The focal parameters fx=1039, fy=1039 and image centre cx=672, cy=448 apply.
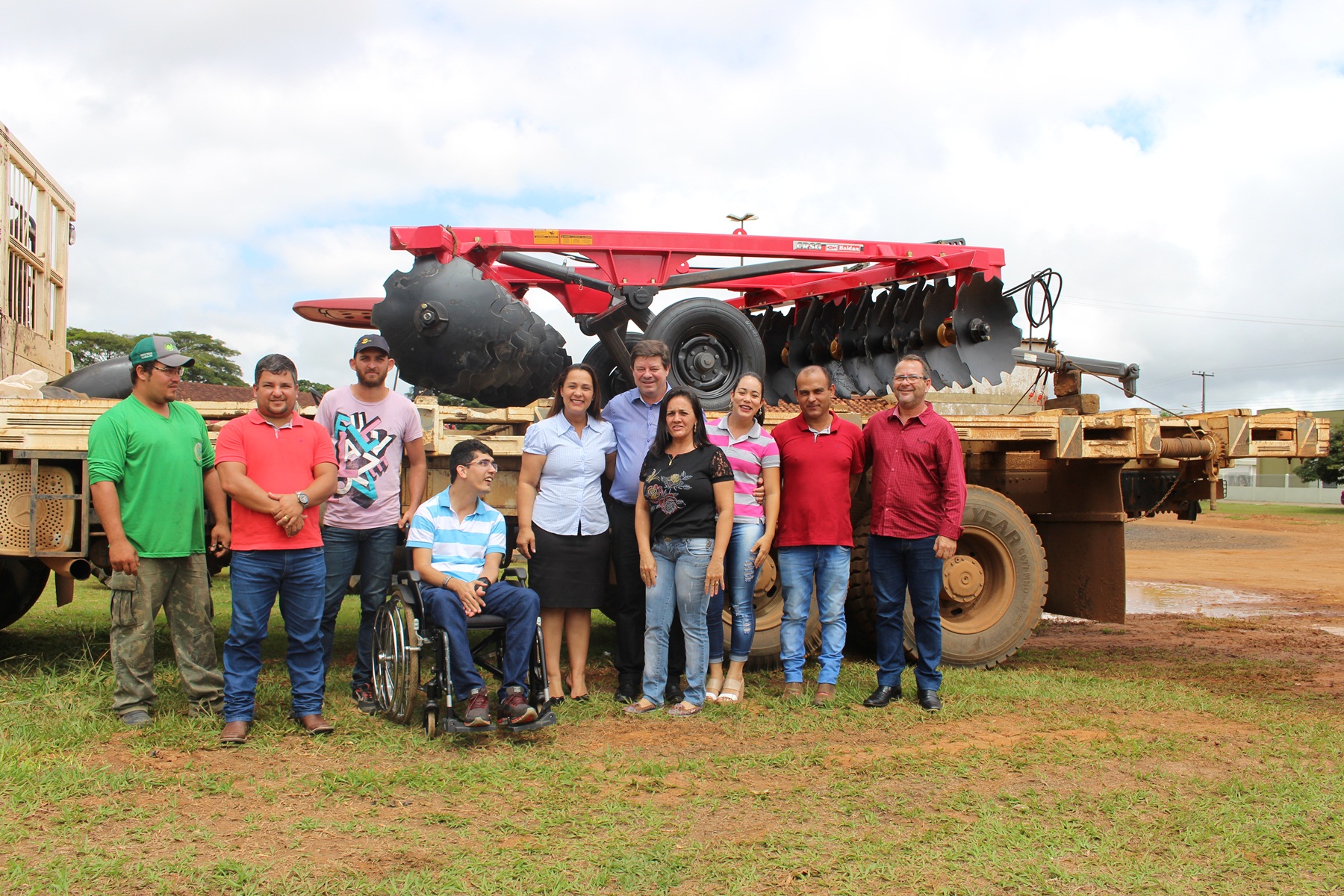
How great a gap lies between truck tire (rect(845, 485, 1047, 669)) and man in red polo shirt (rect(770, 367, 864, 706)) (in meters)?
1.03

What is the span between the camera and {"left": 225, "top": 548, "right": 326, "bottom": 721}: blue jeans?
13.5 feet

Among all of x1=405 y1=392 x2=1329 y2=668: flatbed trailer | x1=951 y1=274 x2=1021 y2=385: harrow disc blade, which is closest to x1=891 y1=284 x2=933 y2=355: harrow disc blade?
x1=951 y1=274 x2=1021 y2=385: harrow disc blade

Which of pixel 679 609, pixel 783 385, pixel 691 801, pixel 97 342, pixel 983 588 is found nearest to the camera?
pixel 691 801

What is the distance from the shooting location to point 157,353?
13.7 feet

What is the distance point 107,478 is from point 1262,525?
89.7ft

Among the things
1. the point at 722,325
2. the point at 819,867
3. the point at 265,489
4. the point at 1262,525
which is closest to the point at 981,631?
the point at 722,325

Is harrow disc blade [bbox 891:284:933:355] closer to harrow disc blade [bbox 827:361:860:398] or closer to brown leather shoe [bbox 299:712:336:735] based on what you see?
harrow disc blade [bbox 827:361:860:398]

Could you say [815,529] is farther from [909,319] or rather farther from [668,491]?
[909,319]

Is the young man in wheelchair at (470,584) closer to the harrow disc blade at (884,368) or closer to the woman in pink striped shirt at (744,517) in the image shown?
the woman in pink striped shirt at (744,517)

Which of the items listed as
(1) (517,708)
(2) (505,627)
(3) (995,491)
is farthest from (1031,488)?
(1) (517,708)

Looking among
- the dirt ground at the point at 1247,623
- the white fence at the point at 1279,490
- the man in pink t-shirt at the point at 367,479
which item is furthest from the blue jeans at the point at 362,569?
the white fence at the point at 1279,490

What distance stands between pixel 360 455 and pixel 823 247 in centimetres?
357

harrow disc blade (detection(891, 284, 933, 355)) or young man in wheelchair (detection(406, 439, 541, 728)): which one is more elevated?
harrow disc blade (detection(891, 284, 933, 355))

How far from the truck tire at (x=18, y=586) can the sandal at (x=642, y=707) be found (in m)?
3.51
